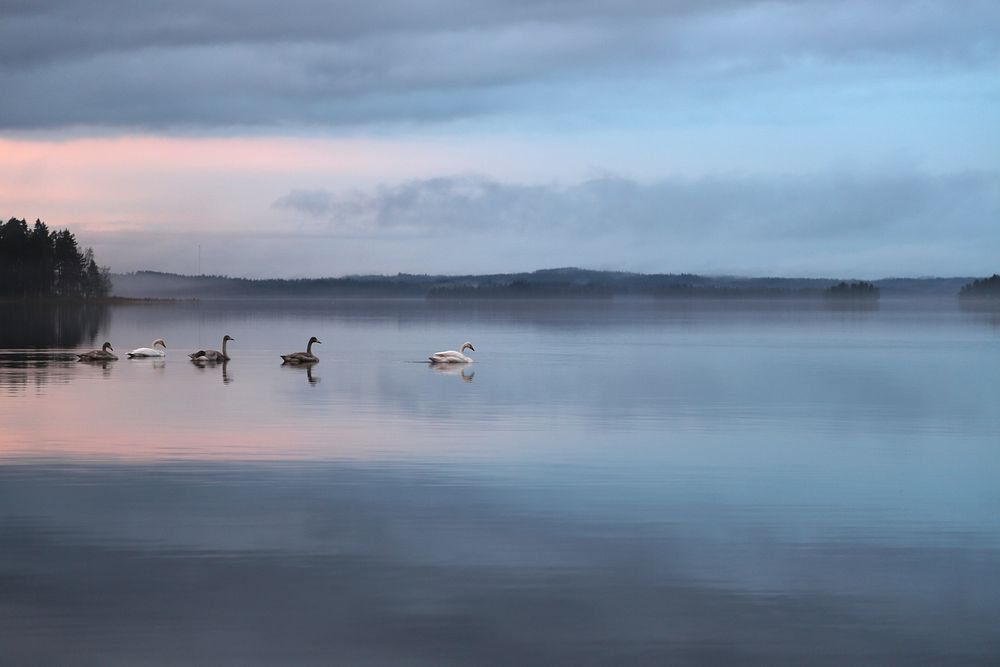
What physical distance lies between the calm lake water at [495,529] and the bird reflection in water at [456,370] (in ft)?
26.7

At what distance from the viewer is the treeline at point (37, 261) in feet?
510

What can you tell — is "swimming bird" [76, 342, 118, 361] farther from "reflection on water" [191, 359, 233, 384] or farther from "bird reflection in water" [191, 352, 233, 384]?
"bird reflection in water" [191, 352, 233, 384]

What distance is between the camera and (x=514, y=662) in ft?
33.2

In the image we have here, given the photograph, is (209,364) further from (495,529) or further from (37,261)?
(37,261)

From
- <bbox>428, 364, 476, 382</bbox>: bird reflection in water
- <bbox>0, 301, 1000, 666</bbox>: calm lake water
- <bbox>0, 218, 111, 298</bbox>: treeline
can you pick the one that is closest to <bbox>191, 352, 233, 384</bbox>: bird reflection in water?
<bbox>428, 364, 476, 382</bbox>: bird reflection in water

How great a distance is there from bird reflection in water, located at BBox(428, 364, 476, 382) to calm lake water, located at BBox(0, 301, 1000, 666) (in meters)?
8.15

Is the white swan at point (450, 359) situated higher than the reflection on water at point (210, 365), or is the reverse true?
the white swan at point (450, 359)

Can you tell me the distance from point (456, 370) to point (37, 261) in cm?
12974

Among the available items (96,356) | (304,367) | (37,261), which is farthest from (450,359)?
(37,261)

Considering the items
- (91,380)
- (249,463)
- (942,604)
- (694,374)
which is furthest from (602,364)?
(942,604)

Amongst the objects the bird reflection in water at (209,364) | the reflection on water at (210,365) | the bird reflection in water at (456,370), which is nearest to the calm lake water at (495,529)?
the bird reflection in water at (456,370)

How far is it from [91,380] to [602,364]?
62.3ft

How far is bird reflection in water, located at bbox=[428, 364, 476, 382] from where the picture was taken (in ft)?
132

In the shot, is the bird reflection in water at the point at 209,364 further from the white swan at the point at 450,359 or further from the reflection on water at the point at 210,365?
the white swan at the point at 450,359
